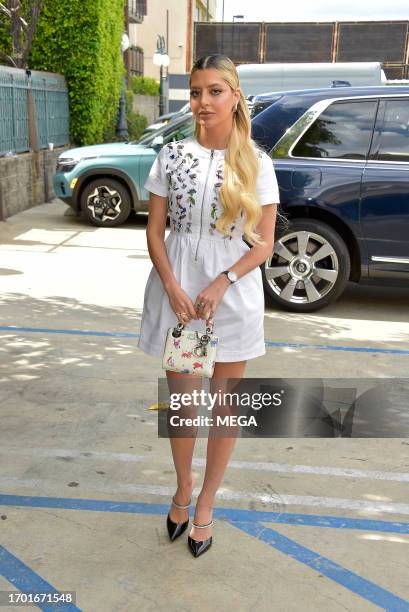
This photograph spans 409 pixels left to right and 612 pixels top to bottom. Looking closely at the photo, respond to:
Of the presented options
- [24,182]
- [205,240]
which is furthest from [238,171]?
[24,182]

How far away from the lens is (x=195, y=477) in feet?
12.7

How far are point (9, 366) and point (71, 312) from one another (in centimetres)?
163

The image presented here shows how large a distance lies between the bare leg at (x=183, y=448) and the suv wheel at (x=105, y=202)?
29.3 feet

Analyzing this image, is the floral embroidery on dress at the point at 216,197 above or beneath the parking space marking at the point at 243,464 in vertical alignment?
above

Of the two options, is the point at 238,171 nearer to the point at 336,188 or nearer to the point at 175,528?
the point at 175,528

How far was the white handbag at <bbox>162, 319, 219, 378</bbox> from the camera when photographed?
112 inches

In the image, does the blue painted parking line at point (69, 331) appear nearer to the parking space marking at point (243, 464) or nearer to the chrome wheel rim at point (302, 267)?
the chrome wheel rim at point (302, 267)

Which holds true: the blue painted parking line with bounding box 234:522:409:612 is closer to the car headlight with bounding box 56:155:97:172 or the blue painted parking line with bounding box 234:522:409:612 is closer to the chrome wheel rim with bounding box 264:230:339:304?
the chrome wheel rim with bounding box 264:230:339:304

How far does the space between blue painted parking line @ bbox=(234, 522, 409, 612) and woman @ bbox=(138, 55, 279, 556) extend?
764 mm

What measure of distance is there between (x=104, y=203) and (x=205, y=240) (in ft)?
30.2

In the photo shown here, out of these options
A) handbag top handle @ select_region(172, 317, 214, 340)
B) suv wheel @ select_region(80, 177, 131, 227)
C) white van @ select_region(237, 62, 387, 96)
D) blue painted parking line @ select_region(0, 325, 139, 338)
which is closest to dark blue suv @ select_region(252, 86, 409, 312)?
blue painted parking line @ select_region(0, 325, 139, 338)

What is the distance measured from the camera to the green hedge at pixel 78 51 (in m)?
17.4

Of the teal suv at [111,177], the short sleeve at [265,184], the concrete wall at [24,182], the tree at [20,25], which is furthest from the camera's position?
the tree at [20,25]

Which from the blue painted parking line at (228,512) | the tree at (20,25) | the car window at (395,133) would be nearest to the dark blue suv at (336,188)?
the car window at (395,133)
